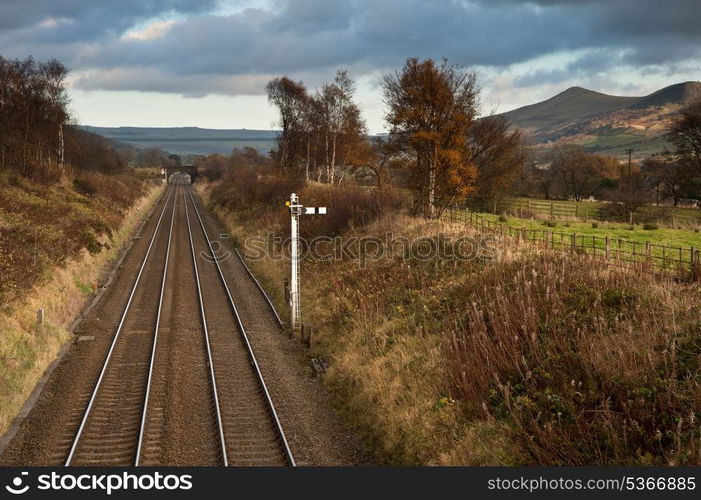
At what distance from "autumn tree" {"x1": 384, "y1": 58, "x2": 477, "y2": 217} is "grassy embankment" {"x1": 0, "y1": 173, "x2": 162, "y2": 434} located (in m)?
17.4

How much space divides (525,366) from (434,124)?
22.1 meters


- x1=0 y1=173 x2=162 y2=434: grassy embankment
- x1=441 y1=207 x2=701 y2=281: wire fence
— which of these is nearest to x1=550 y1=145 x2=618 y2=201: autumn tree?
x1=441 y1=207 x2=701 y2=281: wire fence

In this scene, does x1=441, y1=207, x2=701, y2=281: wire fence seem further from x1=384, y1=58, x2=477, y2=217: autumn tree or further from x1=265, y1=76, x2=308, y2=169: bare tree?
x1=265, y1=76, x2=308, y2=169: bare tree

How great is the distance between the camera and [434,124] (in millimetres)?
30188

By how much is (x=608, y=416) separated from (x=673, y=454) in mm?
980

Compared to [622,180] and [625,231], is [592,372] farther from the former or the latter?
[622,180]

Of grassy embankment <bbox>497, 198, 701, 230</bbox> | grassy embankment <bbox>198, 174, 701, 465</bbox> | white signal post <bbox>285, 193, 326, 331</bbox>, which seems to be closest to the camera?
grassy embankment <bbox>198, 174, 701, 465</bbox>

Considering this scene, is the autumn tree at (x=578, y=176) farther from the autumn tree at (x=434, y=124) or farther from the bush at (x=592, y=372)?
the bush at (x=592, y=372)

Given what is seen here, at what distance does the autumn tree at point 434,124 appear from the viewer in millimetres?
29688

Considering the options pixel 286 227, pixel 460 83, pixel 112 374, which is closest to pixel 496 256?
pixel 112 374

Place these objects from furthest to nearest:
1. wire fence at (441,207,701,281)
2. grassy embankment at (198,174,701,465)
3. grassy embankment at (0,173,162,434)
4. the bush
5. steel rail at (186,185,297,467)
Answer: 1. grassy embankment at (0,173,162,434)
2. wire fence at (441,207,701,281)
3. steel rail at (186,185,297,467)
4. grassy embankment at (198,174,701,465)
5. the bush

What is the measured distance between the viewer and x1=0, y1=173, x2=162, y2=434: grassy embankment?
14.6m

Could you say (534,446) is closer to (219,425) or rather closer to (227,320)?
(219,425)

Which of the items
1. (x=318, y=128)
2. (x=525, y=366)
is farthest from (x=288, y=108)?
(x=525, y=366)
